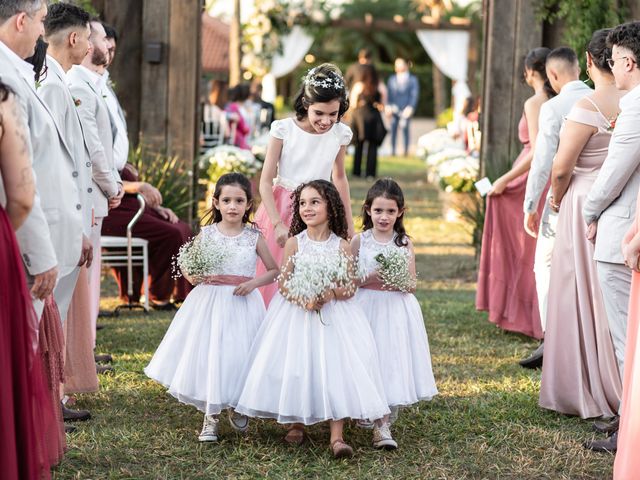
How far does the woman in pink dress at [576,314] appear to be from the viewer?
19.5 ft

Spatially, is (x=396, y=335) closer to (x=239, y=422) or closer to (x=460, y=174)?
(x=239, y=422)

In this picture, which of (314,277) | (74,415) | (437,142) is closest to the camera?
(314,277)

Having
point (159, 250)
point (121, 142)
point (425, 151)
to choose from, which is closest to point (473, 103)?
→ point (425, 151)

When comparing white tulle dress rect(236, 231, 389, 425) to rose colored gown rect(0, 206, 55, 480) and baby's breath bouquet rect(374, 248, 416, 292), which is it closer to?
baby's breath bouquet rect(374, 248, 416, 292)

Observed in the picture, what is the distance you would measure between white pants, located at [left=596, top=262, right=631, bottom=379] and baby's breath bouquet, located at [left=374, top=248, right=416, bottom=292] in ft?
2.99

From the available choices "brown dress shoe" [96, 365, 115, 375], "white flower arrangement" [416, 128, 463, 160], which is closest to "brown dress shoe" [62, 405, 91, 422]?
"brown dress shoe" [96, 365, 115, 375]

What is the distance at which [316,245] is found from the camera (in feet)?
17.3

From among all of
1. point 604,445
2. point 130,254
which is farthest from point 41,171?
point 130,254

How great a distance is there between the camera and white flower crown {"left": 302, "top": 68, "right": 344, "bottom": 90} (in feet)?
18.9

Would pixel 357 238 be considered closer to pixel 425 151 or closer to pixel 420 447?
pixel 420 447

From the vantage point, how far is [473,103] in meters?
18.4

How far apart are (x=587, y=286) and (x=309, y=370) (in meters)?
1.81

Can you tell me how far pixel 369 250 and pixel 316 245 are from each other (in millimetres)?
315

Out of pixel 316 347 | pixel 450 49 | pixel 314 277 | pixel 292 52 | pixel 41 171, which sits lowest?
pixel 316 347
